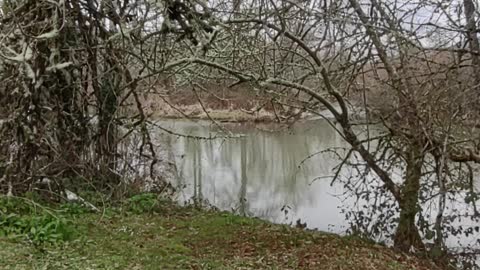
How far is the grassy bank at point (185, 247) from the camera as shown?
3.96 meters

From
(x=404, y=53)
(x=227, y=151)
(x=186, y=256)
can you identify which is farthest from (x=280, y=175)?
(x=186, y=256)

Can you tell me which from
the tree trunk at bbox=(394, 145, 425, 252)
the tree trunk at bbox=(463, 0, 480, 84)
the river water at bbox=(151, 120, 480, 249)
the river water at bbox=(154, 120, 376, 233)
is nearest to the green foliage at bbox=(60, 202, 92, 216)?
the river water at bbox=(151, 120, 480, 249)

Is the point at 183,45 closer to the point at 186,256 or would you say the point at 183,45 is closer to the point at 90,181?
the point at 90,181

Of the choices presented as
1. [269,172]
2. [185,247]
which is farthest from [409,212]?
[269,172]

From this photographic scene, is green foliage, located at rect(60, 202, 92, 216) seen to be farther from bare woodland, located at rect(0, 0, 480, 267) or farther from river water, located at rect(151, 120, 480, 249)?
river water, located at rect(151, 120, 480, 249)

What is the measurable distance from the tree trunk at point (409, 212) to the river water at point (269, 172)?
48 centimetres

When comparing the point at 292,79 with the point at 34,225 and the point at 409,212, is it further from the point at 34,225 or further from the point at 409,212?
the point at 34,225

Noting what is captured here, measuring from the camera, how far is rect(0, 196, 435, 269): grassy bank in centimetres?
396

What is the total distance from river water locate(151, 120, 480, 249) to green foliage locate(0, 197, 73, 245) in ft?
10.1

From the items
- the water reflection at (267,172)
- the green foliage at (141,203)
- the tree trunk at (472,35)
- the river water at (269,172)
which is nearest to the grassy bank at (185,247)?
the green foliage at (141,203)

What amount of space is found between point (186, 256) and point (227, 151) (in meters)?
7.54

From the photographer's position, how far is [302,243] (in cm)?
509

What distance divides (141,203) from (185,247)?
4.96 feet

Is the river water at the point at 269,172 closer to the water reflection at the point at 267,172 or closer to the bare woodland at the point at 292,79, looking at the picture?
the water reflection at the point at 267,172
